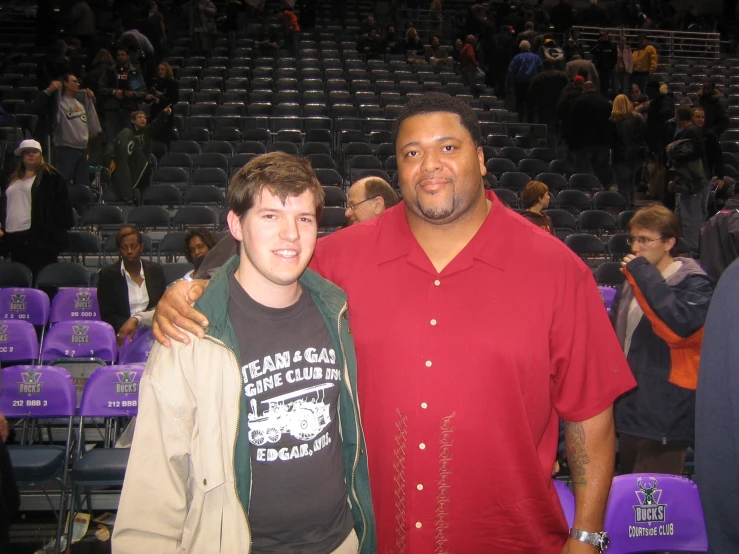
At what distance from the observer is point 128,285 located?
5.52m

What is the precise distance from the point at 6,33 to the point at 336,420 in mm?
17190

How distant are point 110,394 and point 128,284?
173 centimetres

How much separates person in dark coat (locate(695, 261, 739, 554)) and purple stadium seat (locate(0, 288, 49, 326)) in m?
5.39

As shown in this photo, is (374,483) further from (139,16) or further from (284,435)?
(139,16)

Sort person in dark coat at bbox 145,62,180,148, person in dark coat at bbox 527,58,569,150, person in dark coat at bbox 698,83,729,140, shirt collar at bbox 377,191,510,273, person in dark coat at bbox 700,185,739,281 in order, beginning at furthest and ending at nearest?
person in dark coat at bbox 527,58,569,150 → person in dark coat at bbox 698,83,729,140 → person in dark coat at bbox 145,62,180,148 → person in dark coat at bbox 700,185,739,281 → shirt collar at bbox 377,191,510,273

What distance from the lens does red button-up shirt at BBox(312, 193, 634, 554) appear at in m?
1.68

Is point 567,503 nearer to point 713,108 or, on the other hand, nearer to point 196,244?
point 196,244

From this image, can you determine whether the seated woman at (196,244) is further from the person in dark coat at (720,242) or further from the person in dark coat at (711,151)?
the person in dark coat at (711,151)

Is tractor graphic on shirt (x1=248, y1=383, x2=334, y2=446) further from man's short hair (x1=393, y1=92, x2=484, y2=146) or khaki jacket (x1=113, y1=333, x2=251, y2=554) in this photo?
man's short hair (x1=393, y1=92, x2=484, y2=146)

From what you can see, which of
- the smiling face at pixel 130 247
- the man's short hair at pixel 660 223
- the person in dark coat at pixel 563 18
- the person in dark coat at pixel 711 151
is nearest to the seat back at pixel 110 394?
the smiling face at pixel 130 247

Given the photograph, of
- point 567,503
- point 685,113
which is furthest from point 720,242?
point 685,113

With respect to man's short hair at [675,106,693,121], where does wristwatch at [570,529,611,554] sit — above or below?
below

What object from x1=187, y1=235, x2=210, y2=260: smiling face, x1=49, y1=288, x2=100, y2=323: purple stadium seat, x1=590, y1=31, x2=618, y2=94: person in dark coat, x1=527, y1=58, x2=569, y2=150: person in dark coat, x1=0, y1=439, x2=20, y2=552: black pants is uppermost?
x1=590, y1=31, x2=618, y2=94: person in dark coat

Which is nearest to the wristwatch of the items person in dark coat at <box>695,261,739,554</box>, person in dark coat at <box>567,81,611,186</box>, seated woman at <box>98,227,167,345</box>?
person in dark coat at <box>695,261,739,554</box>
